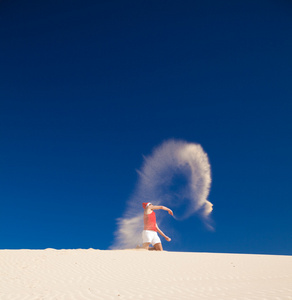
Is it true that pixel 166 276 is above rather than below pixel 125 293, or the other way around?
above

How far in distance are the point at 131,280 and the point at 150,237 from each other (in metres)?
7.22

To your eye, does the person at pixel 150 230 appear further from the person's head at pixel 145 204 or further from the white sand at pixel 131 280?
the white sand at pixel 131 280

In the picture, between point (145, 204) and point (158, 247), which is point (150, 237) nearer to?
point (158, 247)

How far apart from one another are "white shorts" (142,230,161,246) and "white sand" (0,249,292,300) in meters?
2.46

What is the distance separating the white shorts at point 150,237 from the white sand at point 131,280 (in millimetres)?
2462

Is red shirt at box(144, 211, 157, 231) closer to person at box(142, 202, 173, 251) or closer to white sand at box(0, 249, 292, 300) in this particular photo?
person at box(142, 202, 173, 251)

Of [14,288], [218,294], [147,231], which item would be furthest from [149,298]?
[147,231]

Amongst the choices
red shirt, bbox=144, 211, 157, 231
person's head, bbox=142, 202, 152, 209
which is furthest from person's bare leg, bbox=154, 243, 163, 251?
person's head, bbox=142, 202, 152, 209

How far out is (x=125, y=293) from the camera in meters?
7.04

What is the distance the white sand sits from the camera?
22.4 feet

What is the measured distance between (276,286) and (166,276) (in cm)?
332

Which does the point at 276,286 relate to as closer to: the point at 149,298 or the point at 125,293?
the point at 149,298

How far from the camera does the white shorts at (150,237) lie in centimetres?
1582

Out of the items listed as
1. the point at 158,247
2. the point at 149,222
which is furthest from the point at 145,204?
the point at 158,247
